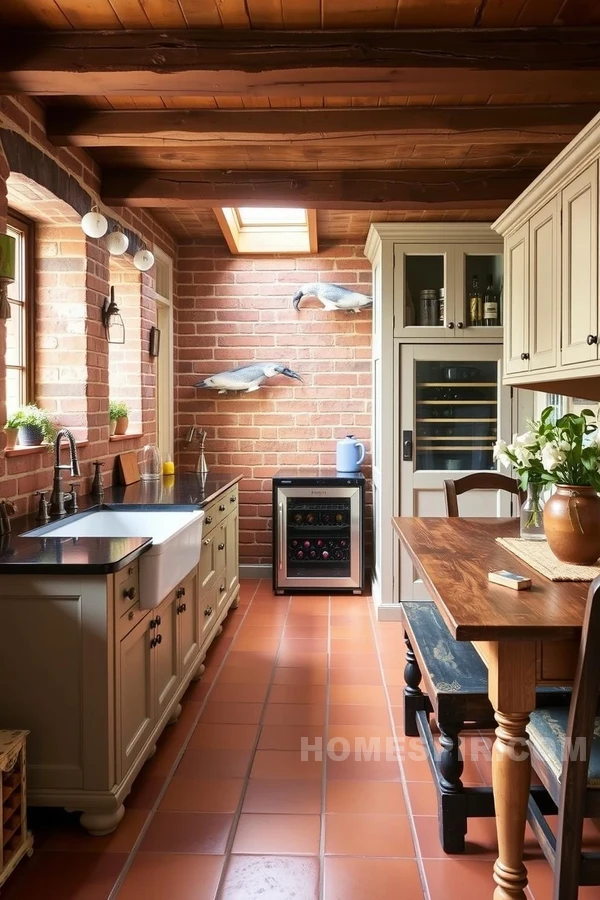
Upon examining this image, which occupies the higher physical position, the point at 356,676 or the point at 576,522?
the point at 576,522

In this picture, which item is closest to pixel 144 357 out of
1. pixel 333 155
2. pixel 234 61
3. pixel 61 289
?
pixel 61 289

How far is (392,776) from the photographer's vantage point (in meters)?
2.30

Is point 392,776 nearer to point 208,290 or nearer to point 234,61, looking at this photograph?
point 234,61

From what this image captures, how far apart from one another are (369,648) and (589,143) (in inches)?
101

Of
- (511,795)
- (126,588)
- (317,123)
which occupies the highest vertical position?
(317,123)

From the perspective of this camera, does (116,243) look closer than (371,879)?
No

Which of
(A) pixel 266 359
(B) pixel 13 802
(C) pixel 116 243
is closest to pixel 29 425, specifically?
(C) pixel 116 243

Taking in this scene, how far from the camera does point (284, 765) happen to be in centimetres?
238

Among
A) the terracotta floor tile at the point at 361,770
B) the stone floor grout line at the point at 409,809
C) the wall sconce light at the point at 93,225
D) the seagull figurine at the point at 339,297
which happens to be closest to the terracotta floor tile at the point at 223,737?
the terracotta floor tile at the point at 361,770

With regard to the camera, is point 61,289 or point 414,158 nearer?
point 61,289

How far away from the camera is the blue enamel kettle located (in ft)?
15.6

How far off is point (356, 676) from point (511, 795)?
171 cm

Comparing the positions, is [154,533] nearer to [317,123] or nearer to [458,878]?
[458,878]

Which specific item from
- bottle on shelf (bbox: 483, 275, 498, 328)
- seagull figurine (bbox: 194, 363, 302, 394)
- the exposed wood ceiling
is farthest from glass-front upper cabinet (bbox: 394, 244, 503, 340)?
seagull figurine (bbox: 194, 363, 302, 394)
